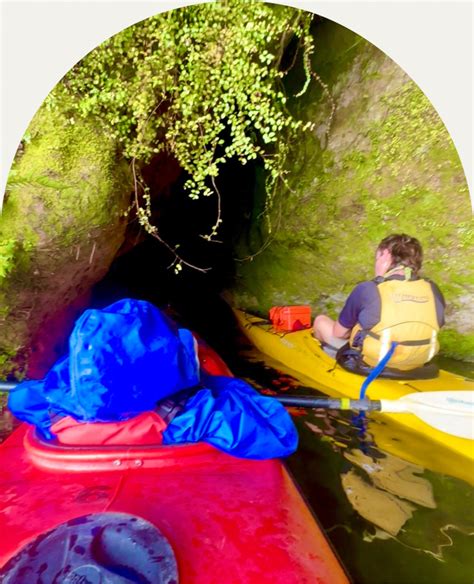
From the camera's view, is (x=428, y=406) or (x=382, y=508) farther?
(x=428, y=406)

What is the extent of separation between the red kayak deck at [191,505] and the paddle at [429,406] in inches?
26.9

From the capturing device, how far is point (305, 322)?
13.0ft

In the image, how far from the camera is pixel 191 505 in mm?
1188

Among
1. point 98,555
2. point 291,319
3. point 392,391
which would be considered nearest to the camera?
point 98,555

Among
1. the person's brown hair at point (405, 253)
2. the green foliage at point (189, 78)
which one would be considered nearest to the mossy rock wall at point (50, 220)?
the green foliage at point (189, 78)

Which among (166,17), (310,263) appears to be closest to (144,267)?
(310,263)

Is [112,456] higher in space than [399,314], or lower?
lower

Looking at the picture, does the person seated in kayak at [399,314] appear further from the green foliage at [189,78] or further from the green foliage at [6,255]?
the green foliage at [6,255]

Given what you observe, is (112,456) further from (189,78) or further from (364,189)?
(364,189)

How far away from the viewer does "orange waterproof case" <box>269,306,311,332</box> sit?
3889 millimetres

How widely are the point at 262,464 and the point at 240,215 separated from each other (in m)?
3.48

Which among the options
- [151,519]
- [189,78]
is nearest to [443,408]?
[151,519]

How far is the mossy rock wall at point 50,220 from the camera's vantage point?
7.26ft

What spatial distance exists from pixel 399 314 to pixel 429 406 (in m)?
0.60
